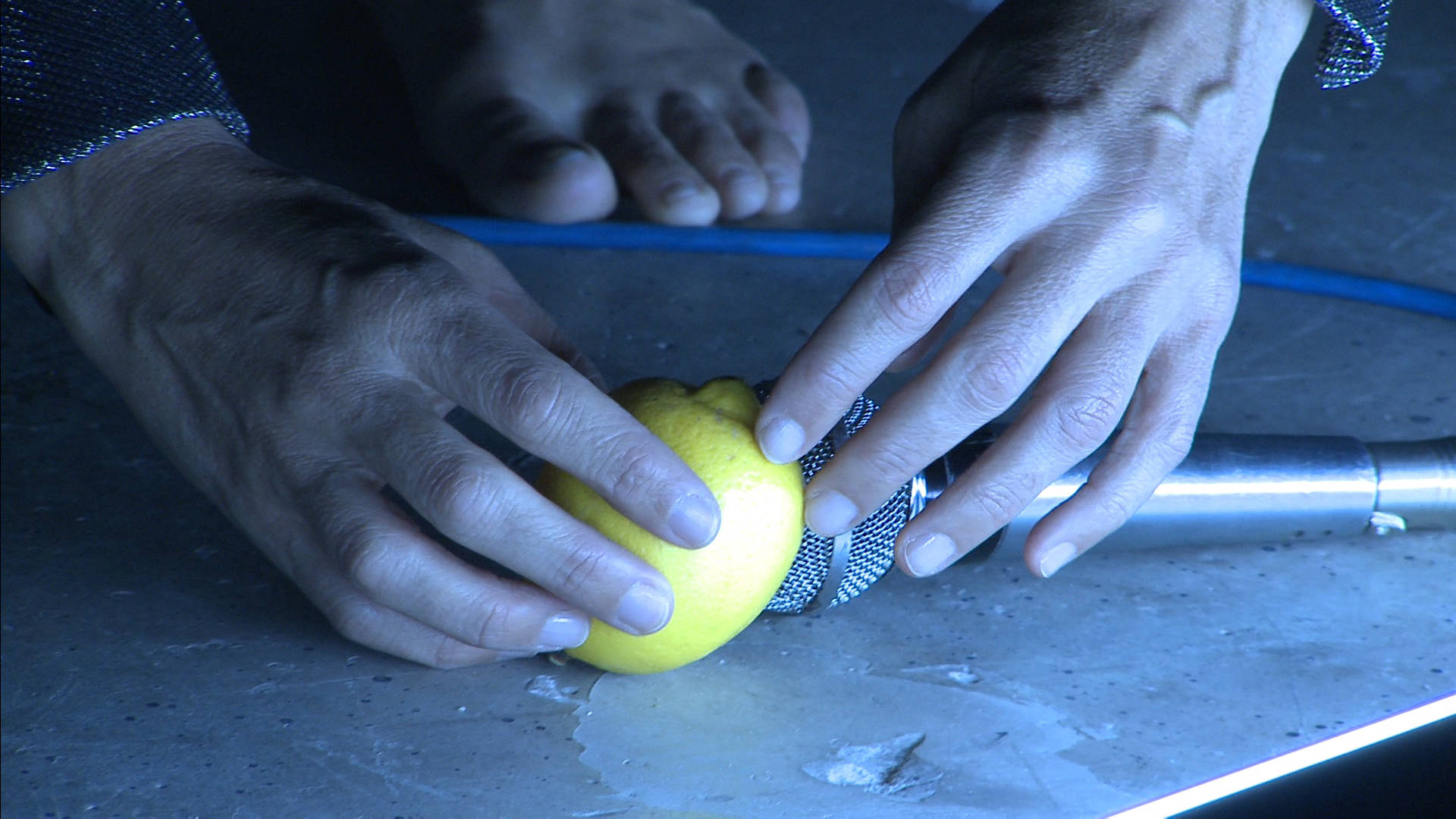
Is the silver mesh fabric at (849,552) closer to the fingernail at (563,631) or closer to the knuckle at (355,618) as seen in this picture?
the fingernail at (563,631)

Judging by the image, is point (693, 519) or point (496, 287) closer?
point (693, 519)

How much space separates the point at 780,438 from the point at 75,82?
0.53 metres

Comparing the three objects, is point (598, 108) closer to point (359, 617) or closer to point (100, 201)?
point (100, 201)

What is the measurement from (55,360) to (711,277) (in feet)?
2.12

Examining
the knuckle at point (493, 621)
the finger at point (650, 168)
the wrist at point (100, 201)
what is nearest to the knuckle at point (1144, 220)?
the knuckle at point (493, 621)

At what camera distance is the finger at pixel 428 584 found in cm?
75

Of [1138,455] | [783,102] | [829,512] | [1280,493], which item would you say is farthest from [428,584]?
[783,102]

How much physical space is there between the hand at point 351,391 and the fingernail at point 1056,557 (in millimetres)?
248

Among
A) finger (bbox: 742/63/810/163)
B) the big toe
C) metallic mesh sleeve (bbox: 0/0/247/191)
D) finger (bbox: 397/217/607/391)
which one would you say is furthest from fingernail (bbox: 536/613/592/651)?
finger (bbox: 742/63/810/163)

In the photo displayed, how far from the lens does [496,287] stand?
37.4 inches

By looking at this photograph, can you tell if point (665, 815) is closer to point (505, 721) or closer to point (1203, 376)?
point (505, 721)

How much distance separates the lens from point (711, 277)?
4.71ft

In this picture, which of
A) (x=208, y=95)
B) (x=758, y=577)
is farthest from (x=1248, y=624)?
(x=208, y=95)

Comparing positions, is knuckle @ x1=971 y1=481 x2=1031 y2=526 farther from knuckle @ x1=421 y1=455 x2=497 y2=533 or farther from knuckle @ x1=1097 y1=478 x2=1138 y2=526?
knuckle @ x1=421 y1=455 x2=497 y2=533
